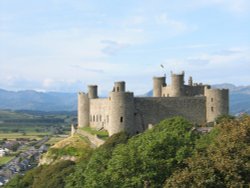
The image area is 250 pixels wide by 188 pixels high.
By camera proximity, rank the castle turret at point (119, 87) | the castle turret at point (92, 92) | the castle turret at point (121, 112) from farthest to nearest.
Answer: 1. the castle turret at point (92, 92)
2. the castle turret at point (119, 87)
3. the castle turret at point (121, 112)

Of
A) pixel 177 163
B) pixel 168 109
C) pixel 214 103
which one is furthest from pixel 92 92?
pixel 177 163

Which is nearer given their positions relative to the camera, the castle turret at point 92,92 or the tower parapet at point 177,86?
the tower parapet at point 177,86

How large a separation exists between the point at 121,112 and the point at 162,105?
4272 millimetres

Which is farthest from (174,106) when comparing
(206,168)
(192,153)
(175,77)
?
(206,168)

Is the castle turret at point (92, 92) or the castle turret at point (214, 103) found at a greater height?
the castle turret at point (92, 92)

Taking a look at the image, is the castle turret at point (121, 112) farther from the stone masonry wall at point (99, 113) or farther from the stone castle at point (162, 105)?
the stone masonry wall at point (99, 113)

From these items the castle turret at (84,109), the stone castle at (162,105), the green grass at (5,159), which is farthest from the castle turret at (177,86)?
the green grass at (5,159)

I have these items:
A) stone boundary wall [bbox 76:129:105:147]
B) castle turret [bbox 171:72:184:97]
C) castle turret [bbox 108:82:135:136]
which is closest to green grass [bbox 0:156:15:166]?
stone boundary wall [bbox 76:129:105:147]

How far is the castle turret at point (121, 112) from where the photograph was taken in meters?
58.0

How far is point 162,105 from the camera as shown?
59.4m

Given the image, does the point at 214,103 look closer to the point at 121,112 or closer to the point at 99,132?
the point at 121,112

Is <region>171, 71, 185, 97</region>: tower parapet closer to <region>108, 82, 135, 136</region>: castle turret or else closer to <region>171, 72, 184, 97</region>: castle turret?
<region>171, 72, 184, 97</region>: castle turret

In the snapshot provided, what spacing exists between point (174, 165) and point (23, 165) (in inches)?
3278

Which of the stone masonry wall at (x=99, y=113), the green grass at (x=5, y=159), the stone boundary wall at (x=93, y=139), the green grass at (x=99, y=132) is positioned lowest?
the green grass at (x=5, y=159)
